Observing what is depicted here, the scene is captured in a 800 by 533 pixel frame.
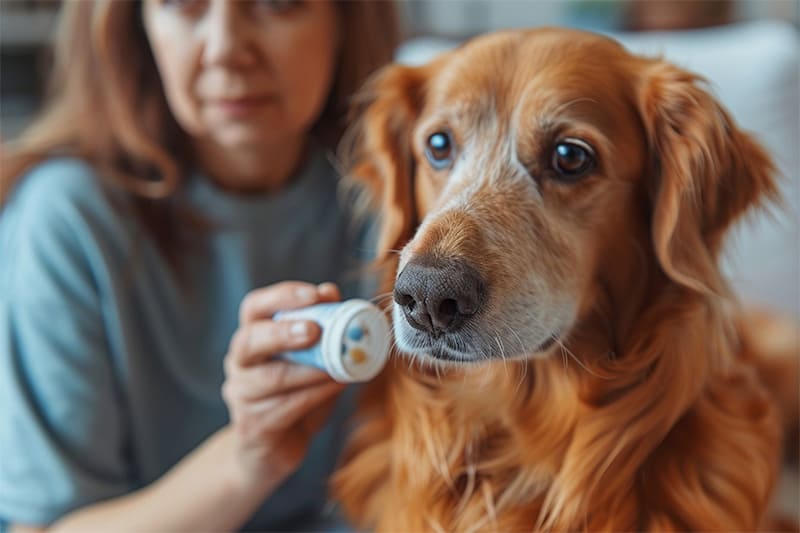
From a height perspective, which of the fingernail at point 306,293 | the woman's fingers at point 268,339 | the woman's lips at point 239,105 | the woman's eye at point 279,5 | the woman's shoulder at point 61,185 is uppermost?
the woman's eye at point 279,5

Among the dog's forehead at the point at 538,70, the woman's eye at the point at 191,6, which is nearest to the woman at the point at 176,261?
the woman's eye at the point at 191,6

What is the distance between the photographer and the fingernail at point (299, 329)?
0.92 metres

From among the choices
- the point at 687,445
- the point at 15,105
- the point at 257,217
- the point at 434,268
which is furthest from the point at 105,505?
the point at 15,105

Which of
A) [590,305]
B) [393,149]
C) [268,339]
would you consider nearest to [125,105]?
[393,149]

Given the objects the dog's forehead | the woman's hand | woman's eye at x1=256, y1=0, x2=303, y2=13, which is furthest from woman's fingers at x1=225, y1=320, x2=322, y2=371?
woman's eye at x1=256, y1=0, x2=303, y2=13

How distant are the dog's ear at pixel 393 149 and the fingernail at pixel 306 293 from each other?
17cm

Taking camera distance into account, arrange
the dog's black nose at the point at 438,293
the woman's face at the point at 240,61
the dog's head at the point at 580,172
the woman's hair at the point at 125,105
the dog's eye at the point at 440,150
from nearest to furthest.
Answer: the dog's black nose at the point at 438,293
the dog's head at the point at 580,172
the dog's eye at the point at 440,150
the woman's face at the point at 240,61
the woman's hair at the point at 125,105

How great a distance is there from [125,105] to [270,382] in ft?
1.94

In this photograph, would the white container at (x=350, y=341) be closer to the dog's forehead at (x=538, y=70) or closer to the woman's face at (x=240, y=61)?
the dog's forehead at (x=538, y=70)

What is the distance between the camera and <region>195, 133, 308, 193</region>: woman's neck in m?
1.36

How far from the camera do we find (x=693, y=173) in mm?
980

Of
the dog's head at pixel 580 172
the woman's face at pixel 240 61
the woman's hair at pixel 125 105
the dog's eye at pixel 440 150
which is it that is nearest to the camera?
the dog's head at pixel 580 172

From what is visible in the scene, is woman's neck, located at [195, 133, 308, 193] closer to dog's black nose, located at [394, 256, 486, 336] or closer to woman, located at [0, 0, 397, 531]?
woman, located at [0, 0, 397, 531]

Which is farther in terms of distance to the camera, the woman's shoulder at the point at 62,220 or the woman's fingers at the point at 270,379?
the woman's shoulder at the point at 62,220
